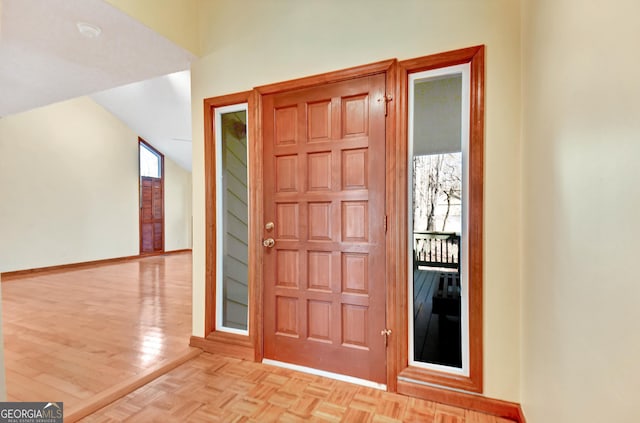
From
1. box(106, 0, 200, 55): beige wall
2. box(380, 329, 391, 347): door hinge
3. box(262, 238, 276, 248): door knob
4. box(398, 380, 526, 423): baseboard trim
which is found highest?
box(106, 0, 200, 55): beige wall

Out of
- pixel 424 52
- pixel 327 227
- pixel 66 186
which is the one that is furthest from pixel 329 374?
pixel 66 186

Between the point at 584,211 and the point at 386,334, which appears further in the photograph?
the point at 386,334

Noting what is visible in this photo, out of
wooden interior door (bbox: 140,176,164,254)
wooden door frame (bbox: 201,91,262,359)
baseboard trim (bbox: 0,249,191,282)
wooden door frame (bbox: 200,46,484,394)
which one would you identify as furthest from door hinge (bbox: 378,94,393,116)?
wooden interior door (bbox: 140,176,164,254)

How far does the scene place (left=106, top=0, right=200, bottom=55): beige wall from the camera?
1734 mm

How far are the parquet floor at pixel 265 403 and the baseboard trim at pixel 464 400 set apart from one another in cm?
3

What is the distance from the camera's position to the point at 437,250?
2.91 metres

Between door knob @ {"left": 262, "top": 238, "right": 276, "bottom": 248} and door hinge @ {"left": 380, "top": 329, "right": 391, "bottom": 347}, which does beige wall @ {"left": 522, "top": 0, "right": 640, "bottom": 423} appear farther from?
door knob @ {"left": 262, "top": 238, "right": 276, "bottom": 248}

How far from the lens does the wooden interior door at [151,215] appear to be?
275 inches

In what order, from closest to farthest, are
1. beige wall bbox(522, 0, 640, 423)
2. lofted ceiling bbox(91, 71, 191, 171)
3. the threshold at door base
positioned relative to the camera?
beige wall bbox(522, 0, 640, 423), the threshold at door base, lofted ceiling bbox(91, 71, 191, 171)

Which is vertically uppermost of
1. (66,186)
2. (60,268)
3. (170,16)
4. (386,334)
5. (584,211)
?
(170,16)

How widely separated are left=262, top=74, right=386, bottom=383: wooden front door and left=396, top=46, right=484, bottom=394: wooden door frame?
0.10 metres

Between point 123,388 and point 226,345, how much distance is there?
2.22 ft

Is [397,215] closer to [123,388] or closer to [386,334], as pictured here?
[386,334]

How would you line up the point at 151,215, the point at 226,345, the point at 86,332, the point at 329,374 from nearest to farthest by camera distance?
the point at 329,374 < the point at 226,345 < the point at 86,332 < the point at 151,215
